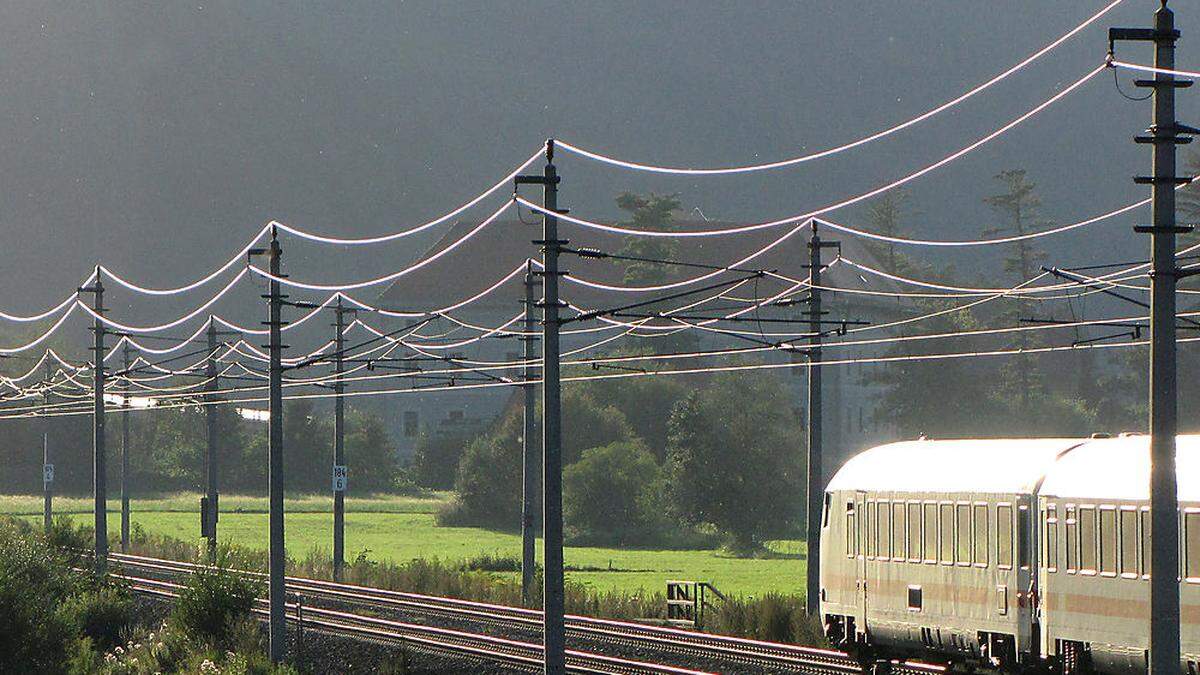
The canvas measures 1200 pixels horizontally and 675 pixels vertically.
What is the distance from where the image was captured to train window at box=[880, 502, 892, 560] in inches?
1104

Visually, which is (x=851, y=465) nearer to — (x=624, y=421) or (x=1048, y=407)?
(x=624, y=421)

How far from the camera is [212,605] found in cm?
4022

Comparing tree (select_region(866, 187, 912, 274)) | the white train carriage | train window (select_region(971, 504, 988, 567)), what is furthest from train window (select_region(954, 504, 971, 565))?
tree (select_region(866, 187, 912, 274))

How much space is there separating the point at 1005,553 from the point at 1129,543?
2.93 meters

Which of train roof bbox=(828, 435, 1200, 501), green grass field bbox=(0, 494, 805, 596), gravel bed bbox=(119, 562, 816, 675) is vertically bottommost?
green grass field bbox=(0, 494, 805, 596)

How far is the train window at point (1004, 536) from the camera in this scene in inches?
974

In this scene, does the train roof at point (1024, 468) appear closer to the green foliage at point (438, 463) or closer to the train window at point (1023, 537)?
the train window at point (1023, 537)

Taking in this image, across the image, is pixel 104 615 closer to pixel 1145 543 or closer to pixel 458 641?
pixel 458 641

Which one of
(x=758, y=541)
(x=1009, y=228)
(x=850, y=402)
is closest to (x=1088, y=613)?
(x=758, y=541)

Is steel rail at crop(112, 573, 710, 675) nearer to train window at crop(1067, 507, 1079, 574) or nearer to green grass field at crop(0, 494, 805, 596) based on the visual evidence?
train window at crop(1067, 507, 1079, 574)

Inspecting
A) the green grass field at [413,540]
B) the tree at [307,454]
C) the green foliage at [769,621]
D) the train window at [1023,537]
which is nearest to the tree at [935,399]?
the green grass field at [413,540]

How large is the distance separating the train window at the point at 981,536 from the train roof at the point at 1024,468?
0.30 metres

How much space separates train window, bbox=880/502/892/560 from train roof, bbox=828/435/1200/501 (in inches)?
12.8

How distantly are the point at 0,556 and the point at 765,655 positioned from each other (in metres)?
21.9
